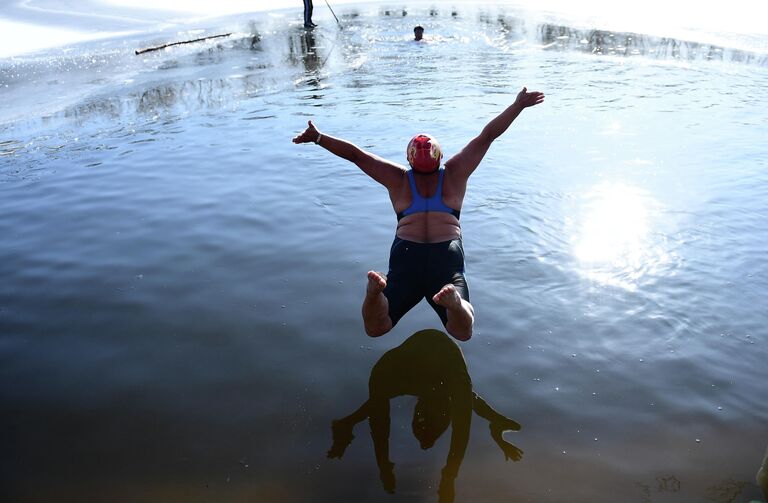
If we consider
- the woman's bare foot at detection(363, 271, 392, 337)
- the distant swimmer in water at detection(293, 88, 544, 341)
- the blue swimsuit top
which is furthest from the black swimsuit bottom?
the blue swimsuit top

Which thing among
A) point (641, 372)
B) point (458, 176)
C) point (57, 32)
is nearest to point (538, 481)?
point (641, 372)

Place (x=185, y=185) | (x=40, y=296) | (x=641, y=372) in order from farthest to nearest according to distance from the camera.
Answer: (x=185, y=185), (x=40, y=296), (x=641, y=372)

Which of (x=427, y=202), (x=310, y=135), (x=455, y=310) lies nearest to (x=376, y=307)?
(x=455, y=310)

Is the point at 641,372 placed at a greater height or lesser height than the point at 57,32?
lesser

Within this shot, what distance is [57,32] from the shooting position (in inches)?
1131

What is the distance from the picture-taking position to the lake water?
3.69m

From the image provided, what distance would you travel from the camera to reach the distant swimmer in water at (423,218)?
465cm

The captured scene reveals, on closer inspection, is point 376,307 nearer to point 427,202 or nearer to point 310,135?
point 427,202

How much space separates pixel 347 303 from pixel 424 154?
162 cm

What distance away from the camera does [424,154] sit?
4.78 metres

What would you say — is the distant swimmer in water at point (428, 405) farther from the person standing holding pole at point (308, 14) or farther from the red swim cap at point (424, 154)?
the person standing holding pole at point (308, 14)

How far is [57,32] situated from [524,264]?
30.1 metres

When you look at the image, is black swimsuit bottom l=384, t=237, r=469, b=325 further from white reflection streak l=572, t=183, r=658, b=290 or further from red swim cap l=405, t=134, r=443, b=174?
white reflection streak l=572, t=183, r=658, b=290

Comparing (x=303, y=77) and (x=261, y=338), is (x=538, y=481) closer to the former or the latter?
(x=261, y=338)
